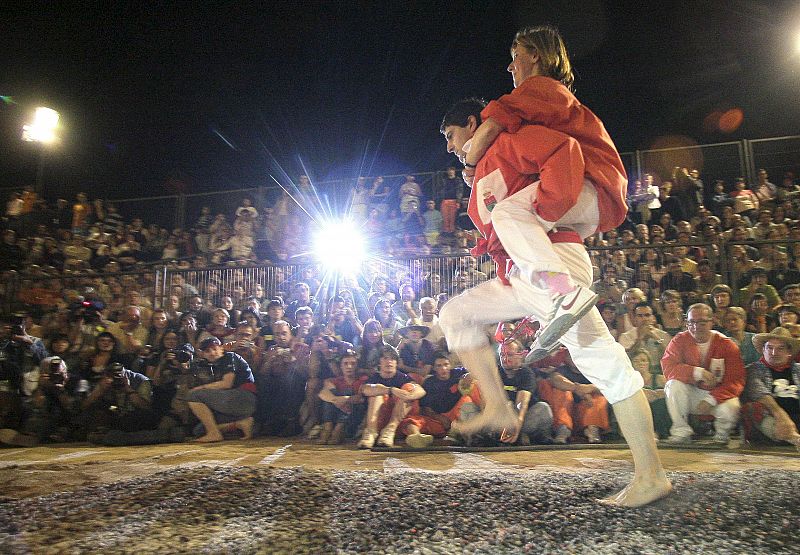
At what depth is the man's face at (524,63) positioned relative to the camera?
9.80 ft

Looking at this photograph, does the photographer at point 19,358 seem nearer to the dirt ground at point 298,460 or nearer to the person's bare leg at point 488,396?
the dirt ground at point 298,460

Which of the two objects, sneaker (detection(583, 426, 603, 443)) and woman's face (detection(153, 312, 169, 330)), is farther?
woman's face (detection(153, 312, 169, 330))

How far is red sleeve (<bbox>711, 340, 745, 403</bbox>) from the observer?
570 centimetres

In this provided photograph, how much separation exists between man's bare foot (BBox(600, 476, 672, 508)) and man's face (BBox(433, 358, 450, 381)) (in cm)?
370

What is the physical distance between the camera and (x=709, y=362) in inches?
230

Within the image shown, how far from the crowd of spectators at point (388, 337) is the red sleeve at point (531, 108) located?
1.22m

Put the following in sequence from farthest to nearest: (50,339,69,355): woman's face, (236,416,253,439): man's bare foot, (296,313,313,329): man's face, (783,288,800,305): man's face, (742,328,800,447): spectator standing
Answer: (296,313,313,329): man's face < (50,339,69,355): woman's face < (783,288,800,305): man's face < (236,416,253,439): man's bare foot < (742,328,800,447): spectator standing

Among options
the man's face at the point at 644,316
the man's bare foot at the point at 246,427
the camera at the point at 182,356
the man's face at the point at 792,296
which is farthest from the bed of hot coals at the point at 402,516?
the man's face at the point at 792,296

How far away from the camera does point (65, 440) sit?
6617mm

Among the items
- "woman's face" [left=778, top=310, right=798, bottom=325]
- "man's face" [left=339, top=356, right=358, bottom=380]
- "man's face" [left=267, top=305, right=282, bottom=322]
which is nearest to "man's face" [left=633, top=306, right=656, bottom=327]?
"woman's face" [left=778, top=310, right=798, bottom=325]

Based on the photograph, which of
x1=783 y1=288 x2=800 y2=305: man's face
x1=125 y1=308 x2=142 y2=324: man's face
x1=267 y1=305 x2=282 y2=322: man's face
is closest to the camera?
x1=783 y1=288 x2=800 y2=305: man's face

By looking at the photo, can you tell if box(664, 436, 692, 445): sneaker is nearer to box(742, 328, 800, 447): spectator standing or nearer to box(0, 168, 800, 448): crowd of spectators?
box(0, 168, 800, 448): crowd of spectators

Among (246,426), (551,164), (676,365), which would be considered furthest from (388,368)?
(551,164)

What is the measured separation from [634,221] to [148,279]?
869 centimetres
